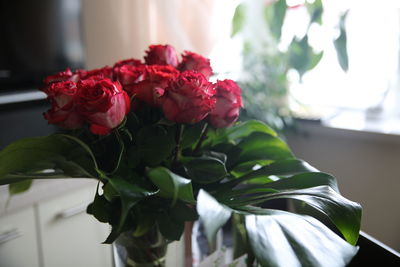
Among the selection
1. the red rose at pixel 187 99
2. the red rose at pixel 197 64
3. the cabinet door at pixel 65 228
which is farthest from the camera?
the cabinet door at pixel 65 228

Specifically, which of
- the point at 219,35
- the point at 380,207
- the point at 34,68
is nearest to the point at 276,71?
the point at 219,35

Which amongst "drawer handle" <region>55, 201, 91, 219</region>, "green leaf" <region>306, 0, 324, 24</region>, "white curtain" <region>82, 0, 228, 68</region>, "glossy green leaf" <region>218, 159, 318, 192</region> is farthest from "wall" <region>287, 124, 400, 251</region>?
"glossy green leaf" <region>218, 159, 318, 192</region>

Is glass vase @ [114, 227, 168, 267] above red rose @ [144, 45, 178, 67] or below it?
below

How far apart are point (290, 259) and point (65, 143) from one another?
0.29 m

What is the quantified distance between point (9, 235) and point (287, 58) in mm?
1079

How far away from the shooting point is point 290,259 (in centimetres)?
30

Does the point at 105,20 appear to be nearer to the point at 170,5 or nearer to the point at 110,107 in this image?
the point at 170,5

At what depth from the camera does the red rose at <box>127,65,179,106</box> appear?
0.43 meters

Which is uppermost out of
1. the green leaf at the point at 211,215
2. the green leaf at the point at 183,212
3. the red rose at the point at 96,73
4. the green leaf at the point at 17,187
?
the red rose at the point at 96,73

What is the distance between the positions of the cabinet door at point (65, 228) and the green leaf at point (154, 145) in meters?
0.60

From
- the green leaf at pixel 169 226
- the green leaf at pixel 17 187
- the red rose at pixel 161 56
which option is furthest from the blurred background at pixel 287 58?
the green leaf at pixel 169 226

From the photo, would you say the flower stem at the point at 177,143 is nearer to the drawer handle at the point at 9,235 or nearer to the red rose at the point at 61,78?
the red rose at the point at 61,78

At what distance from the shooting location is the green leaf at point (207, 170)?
44 cm

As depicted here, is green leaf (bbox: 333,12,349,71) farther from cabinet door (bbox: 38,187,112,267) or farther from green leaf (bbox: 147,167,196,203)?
green leaf (bbox: 147,167,196,203)
